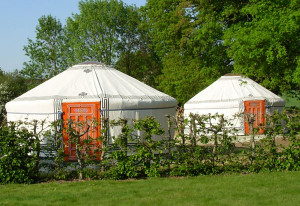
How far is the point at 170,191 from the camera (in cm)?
570

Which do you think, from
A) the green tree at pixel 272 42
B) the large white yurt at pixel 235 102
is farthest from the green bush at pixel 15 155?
the large white yurt at pixel 235 102

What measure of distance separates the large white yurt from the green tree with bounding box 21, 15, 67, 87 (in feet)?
52.9

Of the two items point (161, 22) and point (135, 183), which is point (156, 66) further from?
point (135, 183)

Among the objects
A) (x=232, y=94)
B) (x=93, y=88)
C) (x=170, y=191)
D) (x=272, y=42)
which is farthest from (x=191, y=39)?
(x=170, y=191)

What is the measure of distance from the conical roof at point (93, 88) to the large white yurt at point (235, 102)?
5.19 m

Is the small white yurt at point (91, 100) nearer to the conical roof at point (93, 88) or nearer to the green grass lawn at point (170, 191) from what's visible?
the conical roof at point (93, 88)

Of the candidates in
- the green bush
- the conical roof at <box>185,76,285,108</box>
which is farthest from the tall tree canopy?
the green bush

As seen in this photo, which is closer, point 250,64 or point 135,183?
point 135,183

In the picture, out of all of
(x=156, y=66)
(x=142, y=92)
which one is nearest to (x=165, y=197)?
(x=142, y=92)

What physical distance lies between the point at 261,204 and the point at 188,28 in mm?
12224

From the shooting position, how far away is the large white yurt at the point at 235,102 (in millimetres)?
14633

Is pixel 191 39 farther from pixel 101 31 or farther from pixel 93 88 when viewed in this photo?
pixel 101 31

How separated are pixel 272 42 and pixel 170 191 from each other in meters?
6.42

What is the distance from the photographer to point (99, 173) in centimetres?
689
